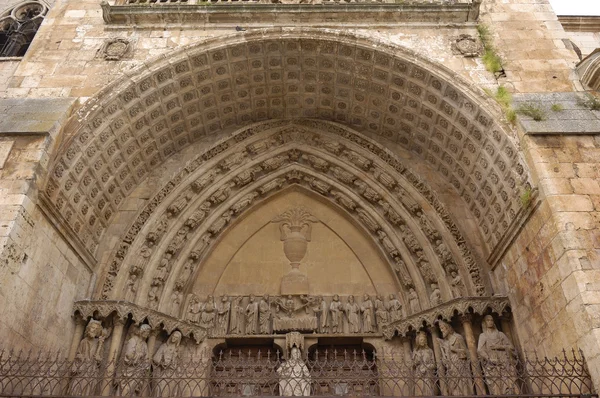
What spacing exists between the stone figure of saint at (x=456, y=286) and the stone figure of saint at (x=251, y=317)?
312 centimetres

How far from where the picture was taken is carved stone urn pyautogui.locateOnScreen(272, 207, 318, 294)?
26.4 feet

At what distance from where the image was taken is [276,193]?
916 centimetres

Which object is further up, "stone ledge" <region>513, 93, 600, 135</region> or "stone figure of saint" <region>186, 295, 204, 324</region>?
"stone ledge" <region>513, 93, 600, 135</region>

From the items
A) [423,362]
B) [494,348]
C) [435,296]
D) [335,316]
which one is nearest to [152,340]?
[335,316]

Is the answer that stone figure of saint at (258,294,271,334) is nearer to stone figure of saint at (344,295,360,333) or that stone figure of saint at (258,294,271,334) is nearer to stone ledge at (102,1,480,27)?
stone figure of saint at (344,295,360,333)

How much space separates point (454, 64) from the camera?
24.8ft

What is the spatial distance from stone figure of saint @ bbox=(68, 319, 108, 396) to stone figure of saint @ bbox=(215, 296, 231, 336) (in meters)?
1.68

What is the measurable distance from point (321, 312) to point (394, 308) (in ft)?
3.89

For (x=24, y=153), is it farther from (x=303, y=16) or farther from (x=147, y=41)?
(x=303, y=16)

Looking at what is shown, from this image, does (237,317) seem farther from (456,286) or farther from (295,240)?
(456,286)

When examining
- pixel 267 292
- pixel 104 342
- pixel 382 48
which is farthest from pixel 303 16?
pixel 104 342

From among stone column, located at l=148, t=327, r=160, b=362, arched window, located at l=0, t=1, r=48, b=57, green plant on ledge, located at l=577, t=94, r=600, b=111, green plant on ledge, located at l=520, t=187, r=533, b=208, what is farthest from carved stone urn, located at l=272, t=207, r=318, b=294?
arched window, located at l=0, t=1, r=48, b=57

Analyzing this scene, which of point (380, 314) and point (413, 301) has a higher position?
point (413, 301)

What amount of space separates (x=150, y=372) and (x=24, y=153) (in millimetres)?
3462
